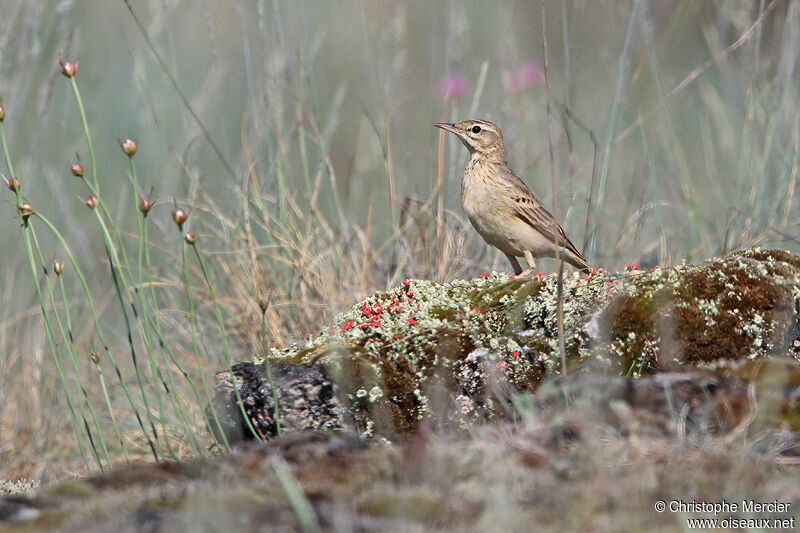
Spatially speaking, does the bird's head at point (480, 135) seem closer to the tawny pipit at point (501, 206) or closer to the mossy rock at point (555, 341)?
the tawny pipit at point (501, 206)

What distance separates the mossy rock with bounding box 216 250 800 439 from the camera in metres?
3.13

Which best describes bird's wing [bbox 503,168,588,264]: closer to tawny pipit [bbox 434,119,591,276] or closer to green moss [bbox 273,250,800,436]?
tawny pipit [bbox 434,119,591,276]

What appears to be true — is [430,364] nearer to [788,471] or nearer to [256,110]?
[788,471]

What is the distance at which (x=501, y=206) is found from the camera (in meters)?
5.04

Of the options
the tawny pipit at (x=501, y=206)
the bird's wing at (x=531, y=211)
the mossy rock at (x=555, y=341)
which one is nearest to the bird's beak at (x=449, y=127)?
the tawny pipit at (x=501, y=206)

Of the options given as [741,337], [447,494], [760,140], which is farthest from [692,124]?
[447,494]

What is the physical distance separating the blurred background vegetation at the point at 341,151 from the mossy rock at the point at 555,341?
0.44 meters

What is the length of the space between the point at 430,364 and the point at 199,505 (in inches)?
58.0

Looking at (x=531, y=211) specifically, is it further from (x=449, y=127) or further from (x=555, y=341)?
(x=555, y=341)

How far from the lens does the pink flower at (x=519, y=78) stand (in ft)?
20.3

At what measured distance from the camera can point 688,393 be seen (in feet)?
8.64

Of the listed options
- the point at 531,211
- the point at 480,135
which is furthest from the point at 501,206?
the point at 480,135

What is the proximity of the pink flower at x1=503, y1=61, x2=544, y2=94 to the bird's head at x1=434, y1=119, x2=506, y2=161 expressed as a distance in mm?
842

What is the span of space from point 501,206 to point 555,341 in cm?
190
